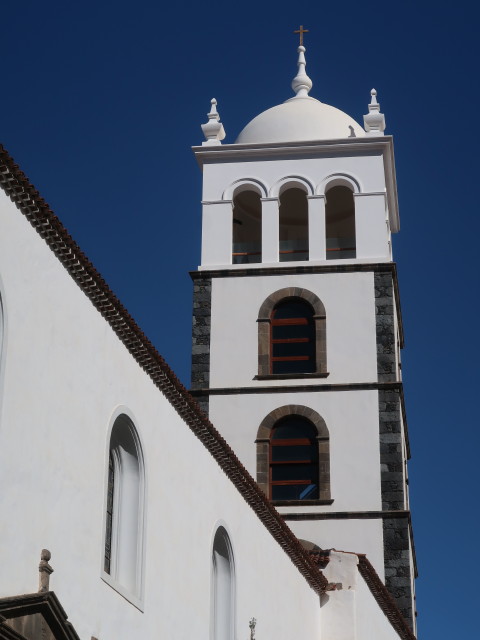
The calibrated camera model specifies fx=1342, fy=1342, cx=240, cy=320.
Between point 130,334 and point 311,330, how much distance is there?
1707 cm

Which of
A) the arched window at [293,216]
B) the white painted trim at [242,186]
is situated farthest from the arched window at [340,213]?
the white painted trim at [242,186]

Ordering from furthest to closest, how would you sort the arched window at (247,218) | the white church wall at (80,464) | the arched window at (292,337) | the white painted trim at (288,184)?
the arched window at (247,218)
the white painted trim at (288,184)
the arched window at (292,337)
the white church wall at (80,464)

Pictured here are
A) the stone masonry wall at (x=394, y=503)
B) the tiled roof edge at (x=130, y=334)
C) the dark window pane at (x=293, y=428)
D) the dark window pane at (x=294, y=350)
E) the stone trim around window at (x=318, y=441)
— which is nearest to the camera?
the tiled roof edge at (x=130, y=334)

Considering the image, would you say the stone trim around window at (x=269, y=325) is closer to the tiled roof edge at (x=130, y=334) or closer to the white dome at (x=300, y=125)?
the white dome at (x=300, y=125)

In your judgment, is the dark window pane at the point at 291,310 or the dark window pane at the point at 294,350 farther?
the dark window pane at the point at 291,310

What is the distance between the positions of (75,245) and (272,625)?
912 centimetres

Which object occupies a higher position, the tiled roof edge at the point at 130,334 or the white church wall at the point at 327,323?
the white church wall at the point at 327,323

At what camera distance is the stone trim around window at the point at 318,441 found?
30.4 m

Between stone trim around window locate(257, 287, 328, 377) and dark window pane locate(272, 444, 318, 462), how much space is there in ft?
5.83

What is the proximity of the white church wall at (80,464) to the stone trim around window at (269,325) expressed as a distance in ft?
42.9

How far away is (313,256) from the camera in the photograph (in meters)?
33.2

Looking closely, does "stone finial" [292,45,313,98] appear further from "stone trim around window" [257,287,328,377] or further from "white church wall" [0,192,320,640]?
"white church wall" [0,192,320,640]

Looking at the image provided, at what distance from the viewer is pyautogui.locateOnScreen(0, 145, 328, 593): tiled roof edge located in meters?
12.8

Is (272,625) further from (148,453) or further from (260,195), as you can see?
(260,195)
